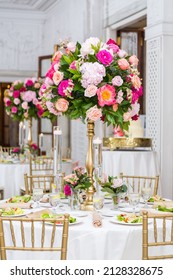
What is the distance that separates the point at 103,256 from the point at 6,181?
4218mm

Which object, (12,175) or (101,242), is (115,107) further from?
(12,175)

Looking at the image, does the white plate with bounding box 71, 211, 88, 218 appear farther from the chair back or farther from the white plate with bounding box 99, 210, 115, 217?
the chair back

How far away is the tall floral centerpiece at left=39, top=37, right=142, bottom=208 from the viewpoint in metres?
4.00

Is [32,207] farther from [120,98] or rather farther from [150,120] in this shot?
[150,120]

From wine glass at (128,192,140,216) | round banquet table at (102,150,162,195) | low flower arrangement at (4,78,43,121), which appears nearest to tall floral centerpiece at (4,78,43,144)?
low flower arrangement at (4,78,43,121)

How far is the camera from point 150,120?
770 centimetres

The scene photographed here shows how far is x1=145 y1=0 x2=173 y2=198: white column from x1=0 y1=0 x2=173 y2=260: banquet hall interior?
1 centimetres

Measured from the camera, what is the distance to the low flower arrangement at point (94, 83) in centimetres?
400

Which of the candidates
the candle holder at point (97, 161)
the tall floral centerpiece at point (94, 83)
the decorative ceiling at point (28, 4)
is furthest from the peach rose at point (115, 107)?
the decorative ceiling at point (28, 4)

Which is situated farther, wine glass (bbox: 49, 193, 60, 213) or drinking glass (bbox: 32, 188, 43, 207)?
drinking glass (bbox: 32, 188, 43, 207)

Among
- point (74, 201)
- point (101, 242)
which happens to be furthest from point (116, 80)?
point (101, 242)

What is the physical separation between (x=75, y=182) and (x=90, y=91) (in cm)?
67

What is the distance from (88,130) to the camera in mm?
4293
